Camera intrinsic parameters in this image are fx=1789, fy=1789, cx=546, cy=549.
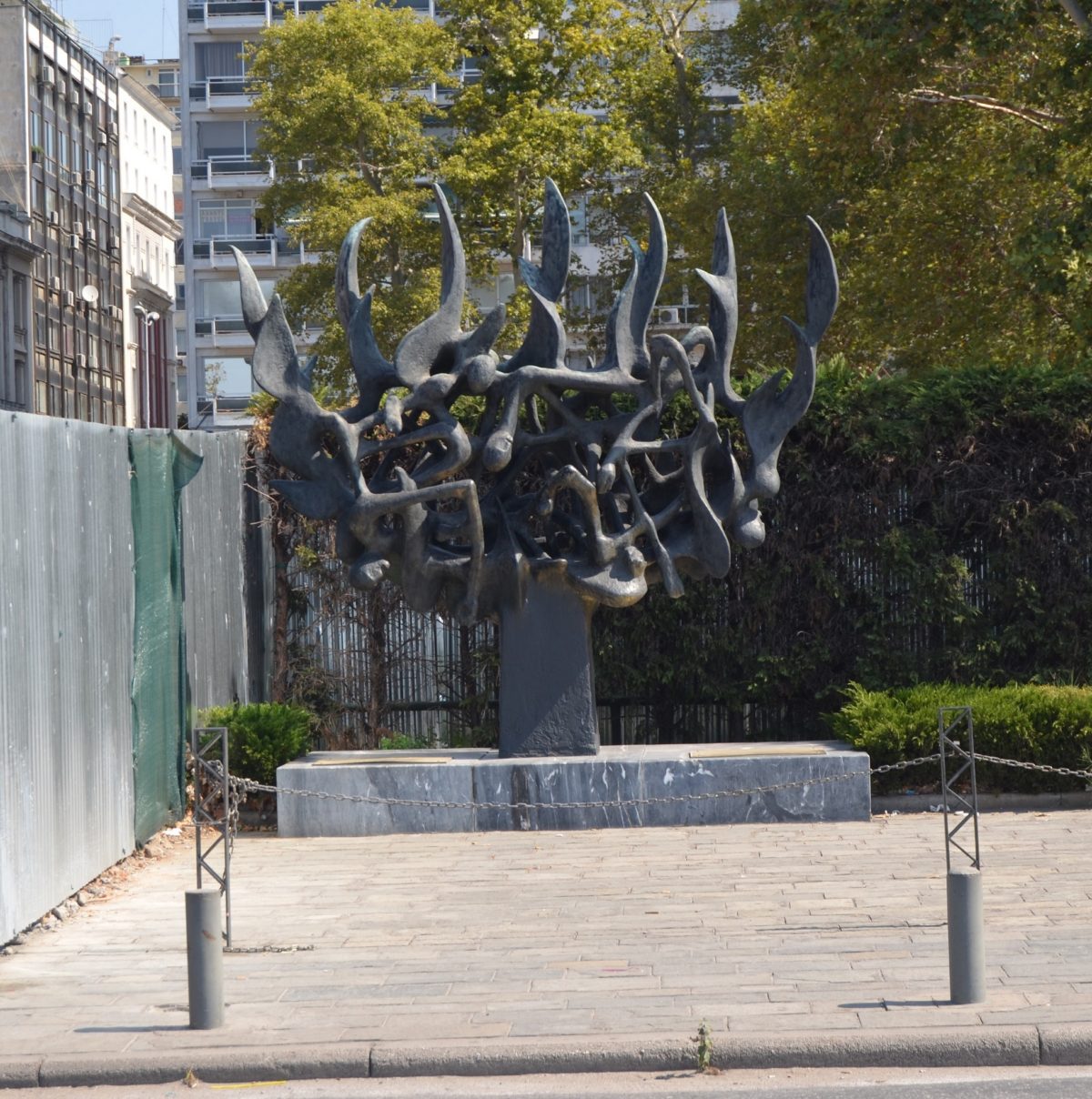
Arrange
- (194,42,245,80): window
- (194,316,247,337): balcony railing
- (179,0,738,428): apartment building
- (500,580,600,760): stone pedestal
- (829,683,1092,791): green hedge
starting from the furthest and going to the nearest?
(194,42,245,80): window
(194,316,247,337): balcony railing
(179,0,738,428): apartment building
(829,683,1092,791): green hedge
(500,580,600,760): stone pedestal

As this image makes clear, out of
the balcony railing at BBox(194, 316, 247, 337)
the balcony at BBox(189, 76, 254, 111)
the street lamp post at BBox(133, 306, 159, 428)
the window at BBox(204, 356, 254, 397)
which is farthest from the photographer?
the street lamp post at BBox(133, 306, 159, 428)

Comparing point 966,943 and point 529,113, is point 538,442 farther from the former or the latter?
point 529,113

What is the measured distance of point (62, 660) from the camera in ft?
34.2

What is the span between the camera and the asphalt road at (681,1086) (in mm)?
6781

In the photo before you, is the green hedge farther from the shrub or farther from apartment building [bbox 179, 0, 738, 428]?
apartment building [bbox 179, 0, 738, 428]

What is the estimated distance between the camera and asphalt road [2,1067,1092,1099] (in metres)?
6.78

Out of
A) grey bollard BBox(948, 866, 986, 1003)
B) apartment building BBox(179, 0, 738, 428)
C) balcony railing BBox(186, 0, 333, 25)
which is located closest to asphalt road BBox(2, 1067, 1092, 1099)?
grey bollard BBox(948, 866, 986, 1003)

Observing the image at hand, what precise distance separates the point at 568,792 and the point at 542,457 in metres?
2.60

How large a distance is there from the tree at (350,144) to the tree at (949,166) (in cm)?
935

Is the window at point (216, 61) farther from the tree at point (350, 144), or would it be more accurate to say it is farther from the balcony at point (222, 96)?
the tree at point (350, 144)

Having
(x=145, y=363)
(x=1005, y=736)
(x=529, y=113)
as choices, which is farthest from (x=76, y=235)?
(x=1005, y=736)

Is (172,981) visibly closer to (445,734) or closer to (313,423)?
(313,423)

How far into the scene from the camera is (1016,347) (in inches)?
891

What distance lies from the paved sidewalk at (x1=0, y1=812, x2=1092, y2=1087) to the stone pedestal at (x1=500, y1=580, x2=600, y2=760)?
80cm
